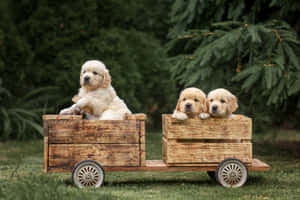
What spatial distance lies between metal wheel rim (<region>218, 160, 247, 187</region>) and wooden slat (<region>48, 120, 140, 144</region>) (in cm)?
89

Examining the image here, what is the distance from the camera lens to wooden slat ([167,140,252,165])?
3.76 metres

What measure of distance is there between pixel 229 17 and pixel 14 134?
539 centimetres

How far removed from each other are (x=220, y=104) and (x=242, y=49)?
5.78 feet

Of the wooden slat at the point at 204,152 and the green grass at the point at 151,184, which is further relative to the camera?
the wooden slat at the point at 204,152

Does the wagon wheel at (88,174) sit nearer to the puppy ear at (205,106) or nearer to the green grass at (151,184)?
the green grass at (151,184)

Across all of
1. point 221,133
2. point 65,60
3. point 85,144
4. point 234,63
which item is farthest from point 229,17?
point 65,60

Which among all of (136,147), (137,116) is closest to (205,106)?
(137,116)

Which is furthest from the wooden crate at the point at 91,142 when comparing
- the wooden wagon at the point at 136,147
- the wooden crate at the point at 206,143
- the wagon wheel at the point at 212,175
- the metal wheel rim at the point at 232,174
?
the wagon wheel at the point at 212,175

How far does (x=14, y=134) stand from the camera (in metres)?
8.59

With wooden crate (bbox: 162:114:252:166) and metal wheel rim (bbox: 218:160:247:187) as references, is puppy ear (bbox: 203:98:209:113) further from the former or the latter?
metal wheel rim (bbox: 218:160:247:187)

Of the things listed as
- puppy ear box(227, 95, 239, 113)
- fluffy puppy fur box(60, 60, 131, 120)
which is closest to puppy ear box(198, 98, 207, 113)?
puppy ear box(227, 95, 239, 113)

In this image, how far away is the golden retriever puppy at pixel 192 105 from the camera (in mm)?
3705

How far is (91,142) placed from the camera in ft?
12.0

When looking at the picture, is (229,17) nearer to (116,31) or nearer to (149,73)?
(116,31)
